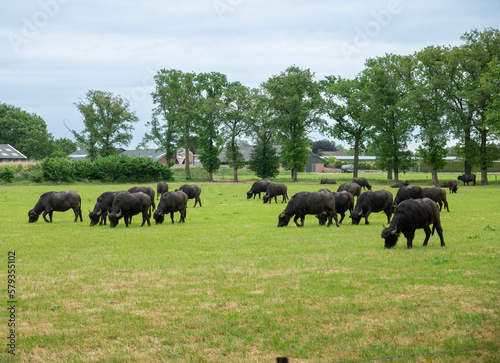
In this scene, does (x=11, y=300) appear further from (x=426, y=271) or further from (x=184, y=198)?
(x=184, y=198)

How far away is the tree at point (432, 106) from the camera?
6425cm

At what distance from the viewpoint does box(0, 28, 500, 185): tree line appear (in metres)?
63.7

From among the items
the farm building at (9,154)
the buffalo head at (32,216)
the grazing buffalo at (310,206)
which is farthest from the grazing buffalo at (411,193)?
the farm building at (9,154)

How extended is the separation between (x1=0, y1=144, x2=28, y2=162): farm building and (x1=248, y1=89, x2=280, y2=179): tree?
2168 inches

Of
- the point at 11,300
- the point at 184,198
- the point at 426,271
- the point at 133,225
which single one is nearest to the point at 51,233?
the point at 133,225

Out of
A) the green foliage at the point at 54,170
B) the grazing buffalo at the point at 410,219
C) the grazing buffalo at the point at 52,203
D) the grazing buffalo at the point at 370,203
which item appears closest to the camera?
the grazing buffalo at the point at 410,219

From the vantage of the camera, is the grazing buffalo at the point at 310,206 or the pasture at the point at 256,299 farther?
the grazing buffalo at the point at 310,206

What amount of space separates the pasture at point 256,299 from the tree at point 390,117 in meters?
54.3

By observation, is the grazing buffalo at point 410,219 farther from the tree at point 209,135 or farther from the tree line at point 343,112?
the tree at point 209,135

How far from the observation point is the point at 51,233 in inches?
794

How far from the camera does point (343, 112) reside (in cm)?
7831

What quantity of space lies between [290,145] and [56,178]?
36.3 meters

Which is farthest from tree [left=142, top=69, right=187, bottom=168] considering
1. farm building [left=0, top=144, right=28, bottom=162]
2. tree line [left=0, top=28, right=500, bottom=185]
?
farm building [left=0, top=144, right=28, bottom=162]

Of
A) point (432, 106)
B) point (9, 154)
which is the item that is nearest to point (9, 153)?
point (9, 154)
